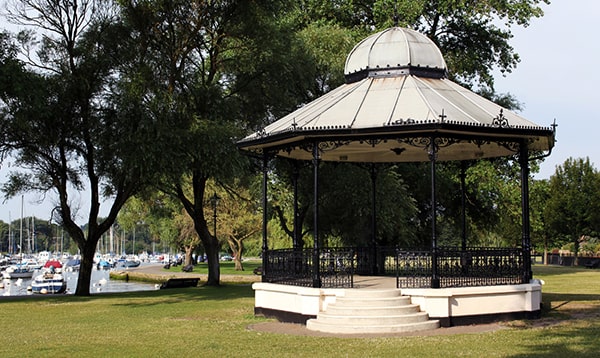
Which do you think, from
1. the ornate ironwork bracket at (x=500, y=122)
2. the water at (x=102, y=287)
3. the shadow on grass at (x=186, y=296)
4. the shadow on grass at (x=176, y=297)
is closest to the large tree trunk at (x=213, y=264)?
the shadow on grass at (x=186, y=296)

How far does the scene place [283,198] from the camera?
35.2 metres

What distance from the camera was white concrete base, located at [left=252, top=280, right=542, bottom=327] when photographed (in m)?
16.2

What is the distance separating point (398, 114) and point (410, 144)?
3.45ft

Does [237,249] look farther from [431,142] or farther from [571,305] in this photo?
[431,142]

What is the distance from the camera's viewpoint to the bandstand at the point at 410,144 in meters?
16.7

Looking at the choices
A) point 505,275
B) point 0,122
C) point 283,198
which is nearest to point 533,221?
point 283,198

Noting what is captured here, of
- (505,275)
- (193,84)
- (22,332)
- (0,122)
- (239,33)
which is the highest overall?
(239,33)

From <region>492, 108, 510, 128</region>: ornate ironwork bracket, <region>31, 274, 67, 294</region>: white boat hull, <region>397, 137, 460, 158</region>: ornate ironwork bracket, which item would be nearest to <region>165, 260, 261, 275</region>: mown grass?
<region>31, 274, 67, 294</region>: white boat hull

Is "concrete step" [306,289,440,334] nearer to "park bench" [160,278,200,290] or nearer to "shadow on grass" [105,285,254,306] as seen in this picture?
"shadow on grass" [105,285,254,306]

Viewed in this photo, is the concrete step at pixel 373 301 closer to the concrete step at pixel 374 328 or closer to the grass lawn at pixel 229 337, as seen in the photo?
the concrete step at pixel 374 328

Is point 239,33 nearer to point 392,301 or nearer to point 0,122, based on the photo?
point 0,122

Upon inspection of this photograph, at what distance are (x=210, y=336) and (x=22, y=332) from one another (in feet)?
17.0

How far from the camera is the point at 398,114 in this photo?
17203mm

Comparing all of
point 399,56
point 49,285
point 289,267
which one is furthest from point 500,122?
point 49,285
